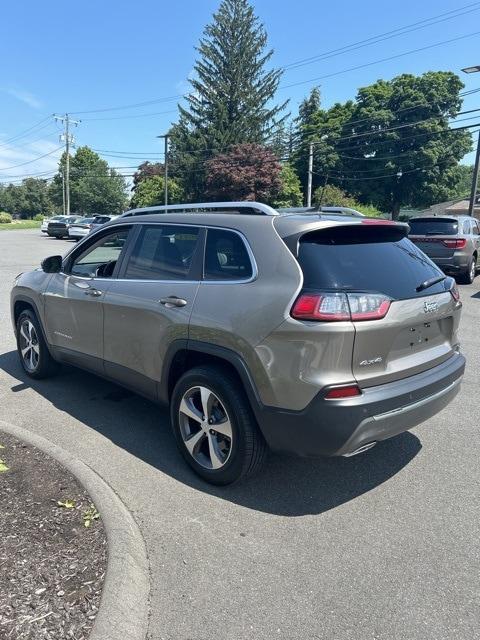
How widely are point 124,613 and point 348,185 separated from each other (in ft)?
167

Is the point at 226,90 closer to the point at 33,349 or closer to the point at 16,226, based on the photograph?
the point at 16,226

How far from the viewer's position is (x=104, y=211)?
83.9 meters

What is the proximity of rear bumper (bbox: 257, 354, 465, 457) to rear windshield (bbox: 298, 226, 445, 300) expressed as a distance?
59cm

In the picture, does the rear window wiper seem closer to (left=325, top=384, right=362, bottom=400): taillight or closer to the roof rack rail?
(left=325, top=384, right=362, bottom=400): taillight

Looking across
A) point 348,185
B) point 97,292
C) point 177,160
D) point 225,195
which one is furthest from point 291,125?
point 97,292

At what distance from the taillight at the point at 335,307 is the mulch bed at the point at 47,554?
1615mm

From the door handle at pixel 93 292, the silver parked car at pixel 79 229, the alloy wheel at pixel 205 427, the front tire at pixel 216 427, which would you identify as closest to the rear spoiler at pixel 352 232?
the front tire at pixel 216 427

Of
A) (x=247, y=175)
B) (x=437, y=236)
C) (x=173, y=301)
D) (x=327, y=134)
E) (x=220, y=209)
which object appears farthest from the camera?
(x=327, y=134)

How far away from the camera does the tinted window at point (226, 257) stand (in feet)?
10.5

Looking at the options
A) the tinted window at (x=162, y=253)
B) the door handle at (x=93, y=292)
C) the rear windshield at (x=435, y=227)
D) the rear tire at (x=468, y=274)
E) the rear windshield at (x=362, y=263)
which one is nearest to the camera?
the rear windshield at (x=362, y=263)

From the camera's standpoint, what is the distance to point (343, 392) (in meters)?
2.76

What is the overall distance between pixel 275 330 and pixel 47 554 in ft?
5.35

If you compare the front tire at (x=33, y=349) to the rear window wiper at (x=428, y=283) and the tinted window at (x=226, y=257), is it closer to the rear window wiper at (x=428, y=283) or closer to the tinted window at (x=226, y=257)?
the tinted window at (x=226, y=257)

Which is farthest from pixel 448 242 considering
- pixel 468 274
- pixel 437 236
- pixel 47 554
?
pixel 47 554
